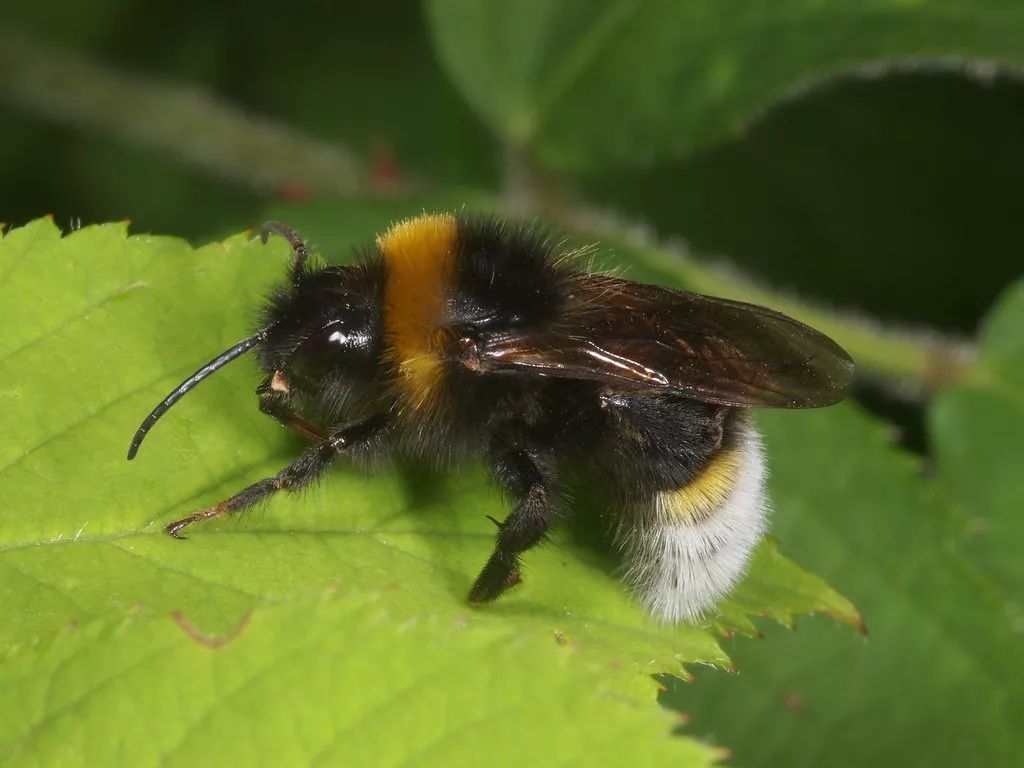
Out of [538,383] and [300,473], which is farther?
[538,383]

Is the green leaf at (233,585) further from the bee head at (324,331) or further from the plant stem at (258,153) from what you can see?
the plant stem at (258,153)

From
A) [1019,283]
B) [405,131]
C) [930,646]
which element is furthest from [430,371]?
[405,131]

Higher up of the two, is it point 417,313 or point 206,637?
point 417,313

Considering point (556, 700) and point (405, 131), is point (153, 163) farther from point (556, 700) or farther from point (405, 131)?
point (556, 700)

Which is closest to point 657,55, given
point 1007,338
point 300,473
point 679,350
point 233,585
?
point 1007,338

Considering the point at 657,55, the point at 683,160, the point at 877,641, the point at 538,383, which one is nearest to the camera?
the point at 538,383

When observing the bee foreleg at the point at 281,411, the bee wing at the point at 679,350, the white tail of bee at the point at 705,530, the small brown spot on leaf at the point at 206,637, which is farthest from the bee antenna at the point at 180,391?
the white tail of bee at the point at 705,530

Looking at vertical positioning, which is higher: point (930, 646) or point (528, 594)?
point (528, 594)

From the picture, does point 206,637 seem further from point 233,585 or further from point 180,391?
point 180,391
